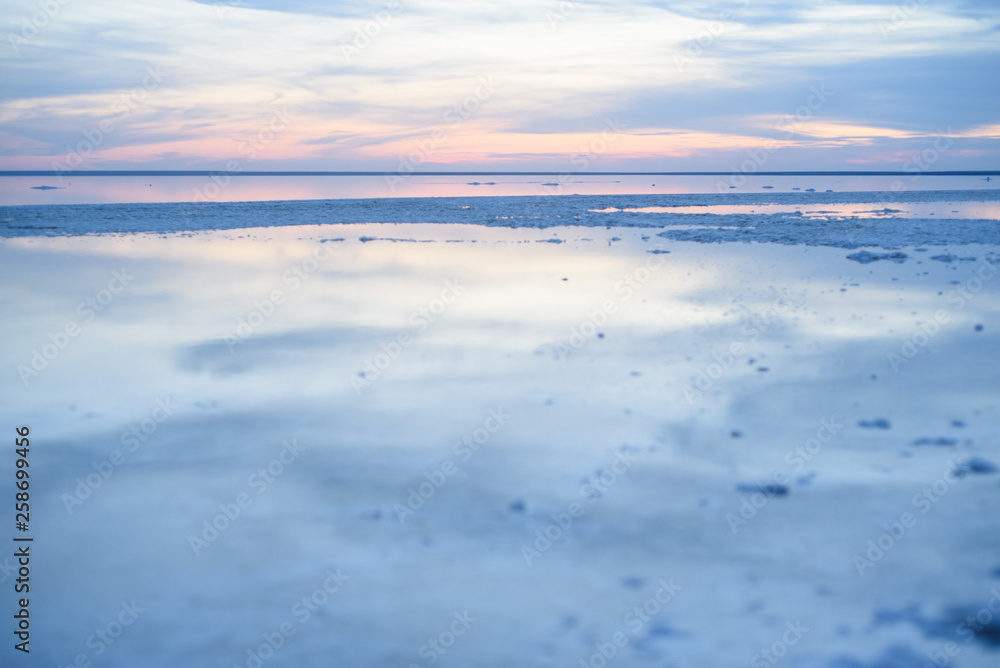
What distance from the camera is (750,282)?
12438 mm

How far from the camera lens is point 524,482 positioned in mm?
4805

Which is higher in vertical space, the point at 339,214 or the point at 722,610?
the point at 722,610

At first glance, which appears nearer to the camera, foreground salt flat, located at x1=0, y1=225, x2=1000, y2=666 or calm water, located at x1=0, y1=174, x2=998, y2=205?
foreground salt flat, located at x1=0, y1=225, x2=1000, y2=666

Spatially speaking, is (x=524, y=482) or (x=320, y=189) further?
(x=320, y=189)

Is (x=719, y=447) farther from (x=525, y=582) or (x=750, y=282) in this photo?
(x=750, y=282)

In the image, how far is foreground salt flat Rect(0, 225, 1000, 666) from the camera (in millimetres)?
3367

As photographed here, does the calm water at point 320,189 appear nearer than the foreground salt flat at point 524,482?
No

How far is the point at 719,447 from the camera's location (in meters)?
5.29

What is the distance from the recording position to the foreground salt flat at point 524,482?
3.37 meters

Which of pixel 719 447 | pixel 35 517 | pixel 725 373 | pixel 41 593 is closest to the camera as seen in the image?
pixel 41 593

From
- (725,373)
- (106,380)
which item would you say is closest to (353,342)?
(106,380)

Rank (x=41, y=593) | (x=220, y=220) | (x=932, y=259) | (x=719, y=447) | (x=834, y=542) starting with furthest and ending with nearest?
(x=220, y=220)
(x=932, y=259)
(x=719, y=447)
(x=834, y=542)
(x=41, y=593)

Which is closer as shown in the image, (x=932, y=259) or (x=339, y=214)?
(x=932, y=259)

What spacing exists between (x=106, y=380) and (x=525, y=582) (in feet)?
18.0
